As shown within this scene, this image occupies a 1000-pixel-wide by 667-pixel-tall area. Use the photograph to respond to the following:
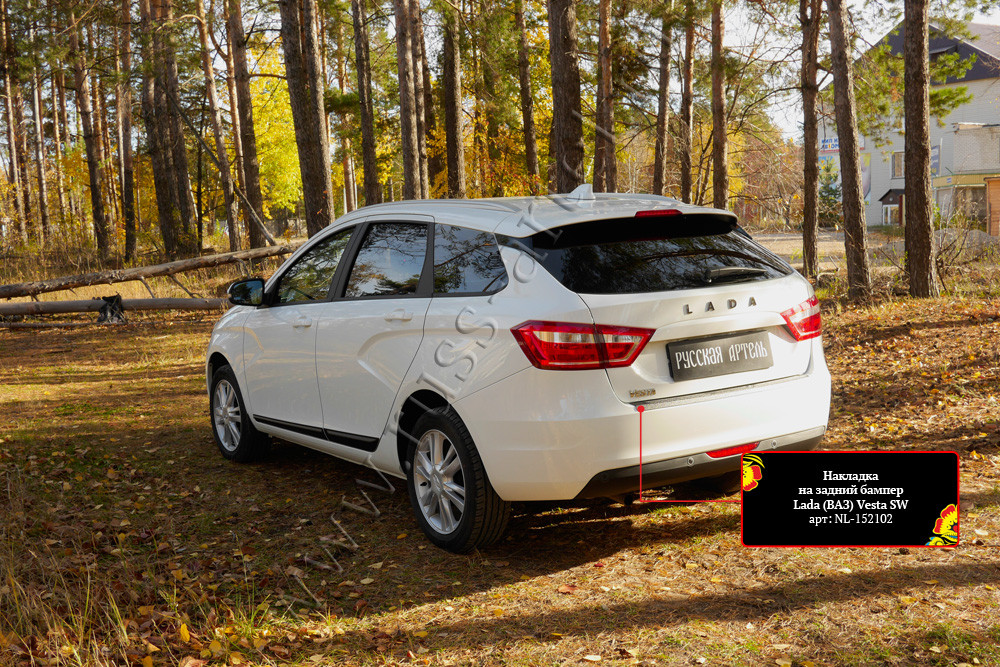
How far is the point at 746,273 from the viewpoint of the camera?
4266 mm

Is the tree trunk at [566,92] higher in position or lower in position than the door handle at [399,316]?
higher

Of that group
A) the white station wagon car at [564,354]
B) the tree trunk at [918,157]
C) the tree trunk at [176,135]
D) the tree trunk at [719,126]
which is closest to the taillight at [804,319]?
Result: the white station wagon car at [564,354]

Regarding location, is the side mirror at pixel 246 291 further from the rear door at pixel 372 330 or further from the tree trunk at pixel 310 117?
the tree trunk at pixel 310 117

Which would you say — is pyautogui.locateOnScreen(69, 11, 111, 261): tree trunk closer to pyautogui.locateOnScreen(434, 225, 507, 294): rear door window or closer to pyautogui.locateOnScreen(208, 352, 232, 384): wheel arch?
pyautogui.locateOnScreen(208, 352, 232, 384): wheel arch

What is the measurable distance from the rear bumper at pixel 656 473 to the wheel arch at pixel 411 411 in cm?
93

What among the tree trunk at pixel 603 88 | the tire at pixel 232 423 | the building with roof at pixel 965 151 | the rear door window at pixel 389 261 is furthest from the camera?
the building with roof at pixel 965 151

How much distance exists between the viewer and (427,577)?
4.28 metres

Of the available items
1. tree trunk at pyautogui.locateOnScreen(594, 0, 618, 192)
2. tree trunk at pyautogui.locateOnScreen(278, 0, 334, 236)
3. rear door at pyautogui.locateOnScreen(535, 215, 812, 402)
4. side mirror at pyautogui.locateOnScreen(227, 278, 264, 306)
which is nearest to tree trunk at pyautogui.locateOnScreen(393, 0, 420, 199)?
tree trunk at pyautogui.locateOnScreen(278, 0, 334, 236)

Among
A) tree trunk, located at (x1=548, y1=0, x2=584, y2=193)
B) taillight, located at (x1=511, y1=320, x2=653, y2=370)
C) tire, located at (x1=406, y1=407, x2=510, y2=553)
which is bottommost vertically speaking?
tire, located at (x1=406, y1=407, x2=510, y2=553)

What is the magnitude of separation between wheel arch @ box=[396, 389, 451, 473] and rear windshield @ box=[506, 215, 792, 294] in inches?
36.5

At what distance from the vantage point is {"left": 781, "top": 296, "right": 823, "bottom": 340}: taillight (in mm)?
4281

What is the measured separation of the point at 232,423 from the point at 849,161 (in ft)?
36.8

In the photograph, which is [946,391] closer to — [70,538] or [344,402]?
[344,402]

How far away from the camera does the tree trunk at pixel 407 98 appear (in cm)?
1769
